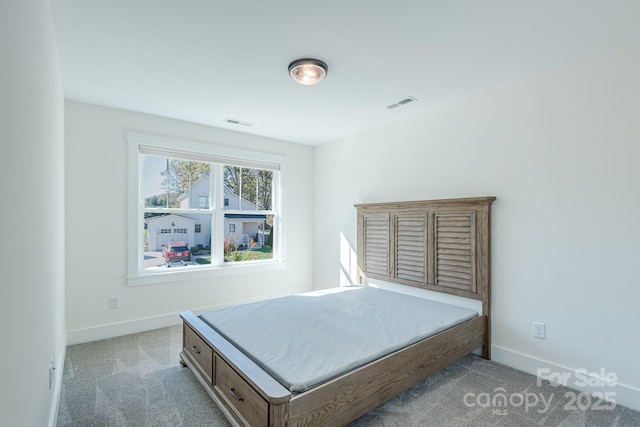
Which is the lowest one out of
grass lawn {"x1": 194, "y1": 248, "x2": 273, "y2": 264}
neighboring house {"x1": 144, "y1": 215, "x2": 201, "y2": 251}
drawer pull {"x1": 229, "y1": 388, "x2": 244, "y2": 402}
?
drawer pull {"x1": 229, "y1": 388, "x2": 244, "y2": 402}

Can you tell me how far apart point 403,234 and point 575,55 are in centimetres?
200

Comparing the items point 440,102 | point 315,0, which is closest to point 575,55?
point 440,102

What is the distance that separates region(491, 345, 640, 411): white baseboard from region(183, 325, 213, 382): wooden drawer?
7.66ft

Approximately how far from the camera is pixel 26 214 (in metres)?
1.30

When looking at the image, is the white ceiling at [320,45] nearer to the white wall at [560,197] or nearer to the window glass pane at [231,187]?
the white wall at [560,197]

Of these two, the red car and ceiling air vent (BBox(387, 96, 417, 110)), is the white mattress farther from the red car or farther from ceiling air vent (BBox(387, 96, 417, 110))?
ceiling air vent (BBox(387, 96, 417, 110))

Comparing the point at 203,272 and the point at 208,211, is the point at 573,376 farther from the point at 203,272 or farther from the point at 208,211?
the point at 208,211

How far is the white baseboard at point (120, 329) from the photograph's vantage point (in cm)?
311

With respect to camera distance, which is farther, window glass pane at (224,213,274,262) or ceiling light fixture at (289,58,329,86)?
window glass pane at (224,213,274,262)

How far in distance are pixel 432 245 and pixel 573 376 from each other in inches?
55.4

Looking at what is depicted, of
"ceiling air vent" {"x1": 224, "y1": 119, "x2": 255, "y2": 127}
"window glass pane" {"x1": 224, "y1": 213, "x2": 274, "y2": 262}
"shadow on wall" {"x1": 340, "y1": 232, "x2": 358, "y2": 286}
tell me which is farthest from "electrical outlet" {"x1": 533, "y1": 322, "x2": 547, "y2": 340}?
"ceiling air vent" {"x1": 224, "y1": 119, "x2": 255, "y2": 127}

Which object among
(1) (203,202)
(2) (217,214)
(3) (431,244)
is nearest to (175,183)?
(1) (203,202)

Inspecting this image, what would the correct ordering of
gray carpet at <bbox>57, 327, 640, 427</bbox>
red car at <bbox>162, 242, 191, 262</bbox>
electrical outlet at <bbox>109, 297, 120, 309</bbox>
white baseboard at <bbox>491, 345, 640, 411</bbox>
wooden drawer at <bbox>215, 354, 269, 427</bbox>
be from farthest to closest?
1. red car at <bbox>162, 242, 191, 262</bbox>
2. electrical outlet at <bbox>109, 297, 120, 309</bbox>
3. white baseboard at <bbox>491, 345, 640, 411</bbox>
4. gray carpet at <bbox>57, 327, 640, 427</bbox>
5. wooden drawer at <bbox>215, 354, 269, 427</bbox>

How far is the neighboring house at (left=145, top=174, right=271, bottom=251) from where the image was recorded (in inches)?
146
